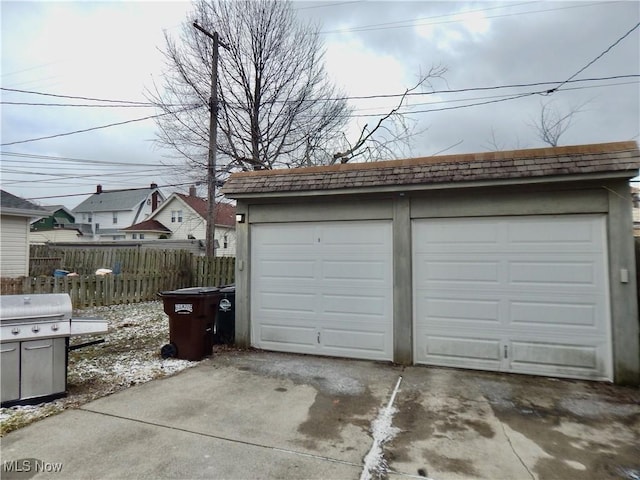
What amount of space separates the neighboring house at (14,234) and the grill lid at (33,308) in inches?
429

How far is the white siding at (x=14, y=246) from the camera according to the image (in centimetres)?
1240

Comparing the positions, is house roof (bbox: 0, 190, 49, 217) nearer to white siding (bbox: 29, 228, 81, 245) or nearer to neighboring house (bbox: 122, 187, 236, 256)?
neighboring house (bbox: 122, 187, 236, 256)

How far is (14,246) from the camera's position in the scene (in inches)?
501

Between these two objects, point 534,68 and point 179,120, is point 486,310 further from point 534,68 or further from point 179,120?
point 179,120

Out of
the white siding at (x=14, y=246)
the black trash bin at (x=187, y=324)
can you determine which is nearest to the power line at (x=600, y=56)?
the black trash bin at (x=187, y=324)

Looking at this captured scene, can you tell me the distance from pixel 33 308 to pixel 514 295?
5.79 m

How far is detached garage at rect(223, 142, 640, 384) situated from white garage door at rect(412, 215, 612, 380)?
0.05ft

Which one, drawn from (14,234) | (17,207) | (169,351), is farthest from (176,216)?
(169,351)

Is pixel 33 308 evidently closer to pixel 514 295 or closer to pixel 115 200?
pixel 514 295

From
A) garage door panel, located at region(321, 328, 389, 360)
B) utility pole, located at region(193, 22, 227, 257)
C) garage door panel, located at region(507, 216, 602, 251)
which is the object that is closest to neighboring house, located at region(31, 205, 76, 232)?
utility pole, located at region(193, 22, 227, 257)

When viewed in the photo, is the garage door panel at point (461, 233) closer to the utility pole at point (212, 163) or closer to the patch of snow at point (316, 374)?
the patch of snow at point (316, 374)

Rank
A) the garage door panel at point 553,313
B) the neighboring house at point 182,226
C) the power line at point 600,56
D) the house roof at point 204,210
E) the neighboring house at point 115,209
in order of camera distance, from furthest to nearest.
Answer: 1. the neighboring house at point 115,209
2. the neighboring house at point 182,226
3. the house roof at point 204,210
4. the power line at point 600,56
5. the garage door panel at point 553,313

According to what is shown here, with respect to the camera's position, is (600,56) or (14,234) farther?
(14,234)

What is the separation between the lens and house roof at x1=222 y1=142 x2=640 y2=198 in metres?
4.73
